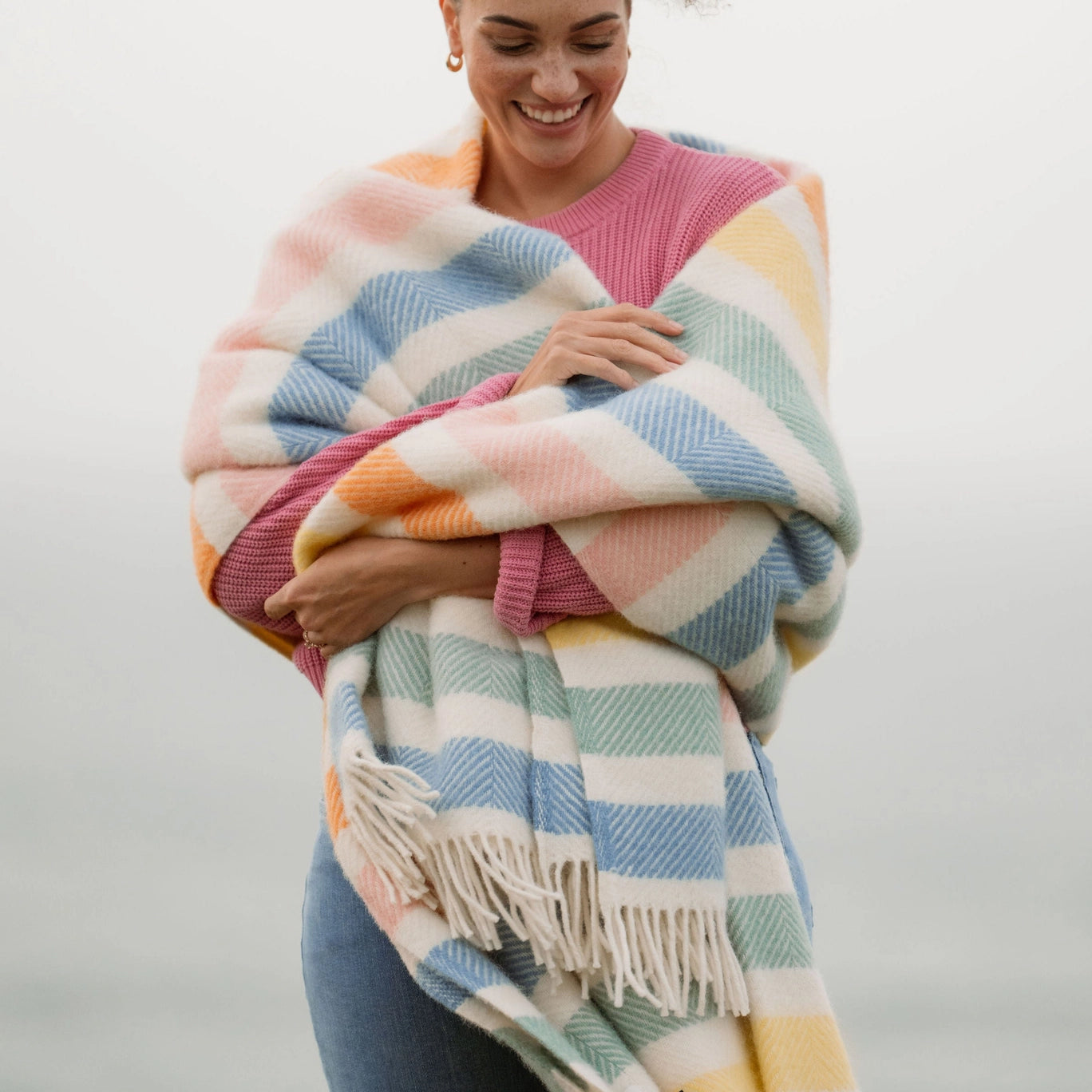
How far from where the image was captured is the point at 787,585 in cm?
96

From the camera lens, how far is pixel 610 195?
1125mm

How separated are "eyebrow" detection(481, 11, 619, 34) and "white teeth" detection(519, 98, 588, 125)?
0.06 meters

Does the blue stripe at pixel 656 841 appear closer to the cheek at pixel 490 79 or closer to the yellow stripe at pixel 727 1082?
the yellow stripe at pixel 727 1082

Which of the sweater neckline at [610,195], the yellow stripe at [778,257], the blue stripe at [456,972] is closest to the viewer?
the blue stripe at [456,972]

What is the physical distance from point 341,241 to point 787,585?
0.47m

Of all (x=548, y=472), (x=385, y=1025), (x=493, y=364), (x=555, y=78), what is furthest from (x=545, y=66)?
→ (x=385, y=1025)

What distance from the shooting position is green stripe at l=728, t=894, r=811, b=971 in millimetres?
940

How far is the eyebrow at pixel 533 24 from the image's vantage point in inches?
40.3

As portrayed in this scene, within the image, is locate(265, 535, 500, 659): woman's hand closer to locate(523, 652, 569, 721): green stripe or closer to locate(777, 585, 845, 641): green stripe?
locate(523, 652, 569, 721): green stripe

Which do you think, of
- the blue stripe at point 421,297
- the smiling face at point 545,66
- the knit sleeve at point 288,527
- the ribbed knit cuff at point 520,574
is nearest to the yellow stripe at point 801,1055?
the ribbed knit cuff at point 520,574

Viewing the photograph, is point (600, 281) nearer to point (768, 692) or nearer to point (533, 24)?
point (533, 24)

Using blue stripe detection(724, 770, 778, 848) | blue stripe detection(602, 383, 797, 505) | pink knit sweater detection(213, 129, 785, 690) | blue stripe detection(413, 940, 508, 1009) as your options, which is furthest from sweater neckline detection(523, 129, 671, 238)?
blue stripe detection(413, 940, 508, 1009)

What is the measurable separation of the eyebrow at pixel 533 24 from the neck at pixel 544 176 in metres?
0.12

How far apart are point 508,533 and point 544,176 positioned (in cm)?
36
